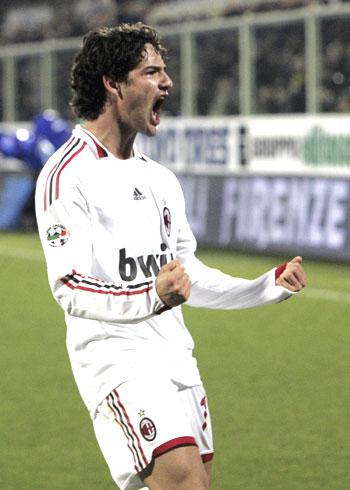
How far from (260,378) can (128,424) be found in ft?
17.1

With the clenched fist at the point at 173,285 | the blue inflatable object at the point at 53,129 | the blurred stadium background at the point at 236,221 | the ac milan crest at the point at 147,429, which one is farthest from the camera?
the blue inflatable object at the point at 53,129

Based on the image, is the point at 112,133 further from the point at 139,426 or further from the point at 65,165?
the point at 139,426

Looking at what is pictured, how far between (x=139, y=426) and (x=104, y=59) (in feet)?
3.77

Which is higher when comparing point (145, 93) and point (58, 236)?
point (145, 93)

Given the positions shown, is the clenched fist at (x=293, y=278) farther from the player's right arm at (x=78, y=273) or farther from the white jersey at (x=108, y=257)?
the player's right arm at (x=78, y=273)

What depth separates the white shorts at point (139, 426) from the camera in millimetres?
4188

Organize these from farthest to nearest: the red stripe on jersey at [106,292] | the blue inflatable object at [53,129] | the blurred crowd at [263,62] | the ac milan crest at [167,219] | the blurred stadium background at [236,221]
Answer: the blue inflatable object at [53,129]
the blurred crowd at [263,62]
the blurred stadium background at [236,221]
the ac milan crest at [167,219]
the red stripe on jersey at [106,292]

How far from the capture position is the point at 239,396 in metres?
8.76

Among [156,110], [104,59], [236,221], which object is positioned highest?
[104,59]

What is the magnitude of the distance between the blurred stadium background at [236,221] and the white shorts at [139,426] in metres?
2.40

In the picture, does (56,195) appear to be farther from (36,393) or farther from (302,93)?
(302,93)

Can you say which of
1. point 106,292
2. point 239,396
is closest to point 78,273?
point 106,292

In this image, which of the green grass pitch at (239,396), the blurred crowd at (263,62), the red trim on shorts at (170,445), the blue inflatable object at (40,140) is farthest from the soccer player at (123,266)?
→ the blue inflatable object at (40,140)

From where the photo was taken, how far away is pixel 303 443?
747 cm
